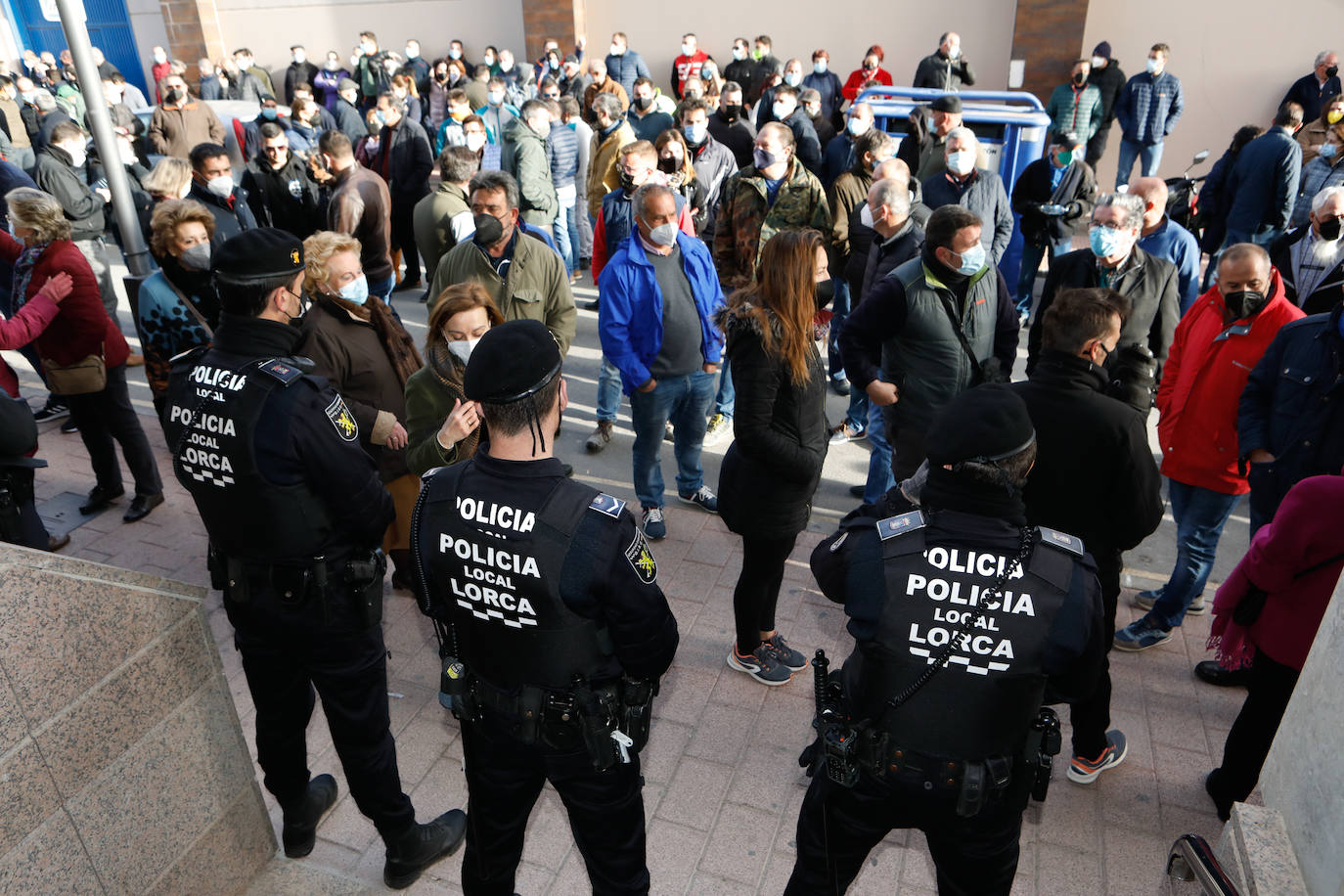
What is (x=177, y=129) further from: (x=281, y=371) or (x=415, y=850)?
(x=415, y=850)

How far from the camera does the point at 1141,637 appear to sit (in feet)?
13.4

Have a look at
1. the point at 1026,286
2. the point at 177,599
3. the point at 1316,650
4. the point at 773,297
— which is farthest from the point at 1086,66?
the point at 177,599

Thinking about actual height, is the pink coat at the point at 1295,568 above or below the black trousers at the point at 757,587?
above

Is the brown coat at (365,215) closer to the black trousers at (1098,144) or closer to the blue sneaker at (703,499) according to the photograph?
the blue sneaker at (703,499)

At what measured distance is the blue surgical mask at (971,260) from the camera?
13.1 feet

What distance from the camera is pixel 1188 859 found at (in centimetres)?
229

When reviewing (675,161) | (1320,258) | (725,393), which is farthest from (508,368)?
(675,161)

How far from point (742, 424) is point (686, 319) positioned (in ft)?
4.84

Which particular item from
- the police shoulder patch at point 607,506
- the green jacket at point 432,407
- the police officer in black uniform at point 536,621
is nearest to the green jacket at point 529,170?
the green jacket at point 432,407

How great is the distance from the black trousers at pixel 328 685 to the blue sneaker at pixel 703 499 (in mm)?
2643

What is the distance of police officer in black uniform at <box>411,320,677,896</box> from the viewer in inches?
85.3

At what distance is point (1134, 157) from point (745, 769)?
11059 mm

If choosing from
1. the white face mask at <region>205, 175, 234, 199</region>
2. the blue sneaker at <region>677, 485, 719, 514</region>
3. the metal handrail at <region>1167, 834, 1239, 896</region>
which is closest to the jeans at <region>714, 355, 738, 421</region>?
the blue sneaker at <region>677, 485, 719, 514</region>

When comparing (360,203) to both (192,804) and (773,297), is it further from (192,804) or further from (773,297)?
(192,804)
